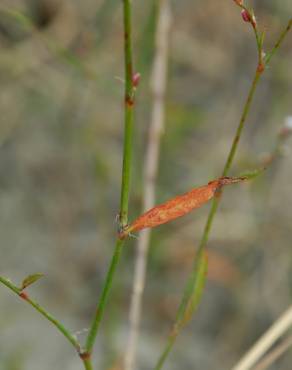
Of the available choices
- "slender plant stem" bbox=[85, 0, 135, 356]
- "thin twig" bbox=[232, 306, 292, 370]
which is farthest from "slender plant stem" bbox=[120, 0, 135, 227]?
"thin twig" bbox=[232, 306, 292, 370]

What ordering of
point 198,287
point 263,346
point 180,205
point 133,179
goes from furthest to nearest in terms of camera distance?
point 133,179 < point 263,346 < point 198,287 < point 180,205

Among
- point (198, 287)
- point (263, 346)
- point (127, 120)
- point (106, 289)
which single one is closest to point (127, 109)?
point (127, 120)

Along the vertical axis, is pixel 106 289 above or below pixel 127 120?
below

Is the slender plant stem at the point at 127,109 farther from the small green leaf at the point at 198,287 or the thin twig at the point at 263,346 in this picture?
the thin twig at the point at 263,346

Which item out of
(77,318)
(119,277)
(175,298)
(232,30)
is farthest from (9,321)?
(232,30)

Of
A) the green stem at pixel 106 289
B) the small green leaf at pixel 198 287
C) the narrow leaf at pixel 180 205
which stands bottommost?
the green stem at pixel 106 289

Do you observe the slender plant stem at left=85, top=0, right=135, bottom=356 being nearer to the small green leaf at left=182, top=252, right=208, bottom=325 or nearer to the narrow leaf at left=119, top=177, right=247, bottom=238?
the narrow leaf at left=119, top=177, right=247, bottom=238

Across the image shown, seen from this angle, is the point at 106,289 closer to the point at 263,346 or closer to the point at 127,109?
the point at 127,109

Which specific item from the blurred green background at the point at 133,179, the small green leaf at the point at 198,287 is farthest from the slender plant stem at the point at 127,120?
the blurred green background at the point at 133,179
